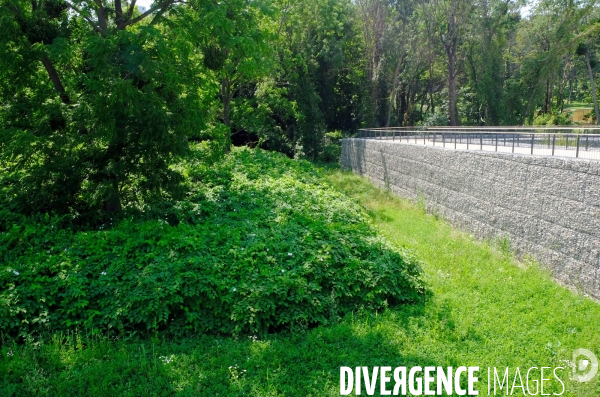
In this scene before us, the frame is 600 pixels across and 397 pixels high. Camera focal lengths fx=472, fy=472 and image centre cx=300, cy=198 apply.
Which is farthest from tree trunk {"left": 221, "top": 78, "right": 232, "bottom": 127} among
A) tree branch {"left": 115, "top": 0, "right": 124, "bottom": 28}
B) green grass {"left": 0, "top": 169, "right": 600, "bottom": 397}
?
green grass {"left": 0, "top": 169, "right": 600, "bottom": 397}

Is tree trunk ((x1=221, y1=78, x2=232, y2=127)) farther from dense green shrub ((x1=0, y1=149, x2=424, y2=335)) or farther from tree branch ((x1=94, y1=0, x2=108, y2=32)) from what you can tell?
dense green shrub ((x1=0, y1=149, x2=424, y2=335))

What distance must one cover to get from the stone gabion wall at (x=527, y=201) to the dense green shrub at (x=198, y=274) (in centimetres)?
386

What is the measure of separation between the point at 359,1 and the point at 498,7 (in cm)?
1169

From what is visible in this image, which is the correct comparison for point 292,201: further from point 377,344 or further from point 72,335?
point 72,335

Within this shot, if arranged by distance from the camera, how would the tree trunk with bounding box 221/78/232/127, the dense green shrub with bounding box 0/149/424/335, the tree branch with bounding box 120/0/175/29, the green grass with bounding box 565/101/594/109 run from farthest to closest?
the green grass with bounding box 565/101/594/109, the tree trunk with bounding box 221/78/232/127, the tree branch with bounding box 120/0/175/29, the dense green shrub with bounding box 0/149/424/335

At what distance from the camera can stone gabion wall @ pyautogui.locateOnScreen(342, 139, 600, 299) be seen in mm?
10438

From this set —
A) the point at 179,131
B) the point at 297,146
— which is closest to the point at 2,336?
the point at 179,131

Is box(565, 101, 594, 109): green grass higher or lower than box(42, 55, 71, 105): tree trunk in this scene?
higher

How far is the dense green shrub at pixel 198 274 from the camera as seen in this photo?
25.5ft

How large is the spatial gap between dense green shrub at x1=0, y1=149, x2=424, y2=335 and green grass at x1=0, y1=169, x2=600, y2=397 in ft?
1.29

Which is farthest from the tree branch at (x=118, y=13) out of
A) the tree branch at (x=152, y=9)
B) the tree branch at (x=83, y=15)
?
the tree branch at (x=83, y=15)

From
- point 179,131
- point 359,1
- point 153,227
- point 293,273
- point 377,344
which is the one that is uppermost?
point 359,1

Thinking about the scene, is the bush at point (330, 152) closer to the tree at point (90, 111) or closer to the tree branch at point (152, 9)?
the tree branch at point (152, 9)

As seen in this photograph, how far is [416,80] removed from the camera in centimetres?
4647
